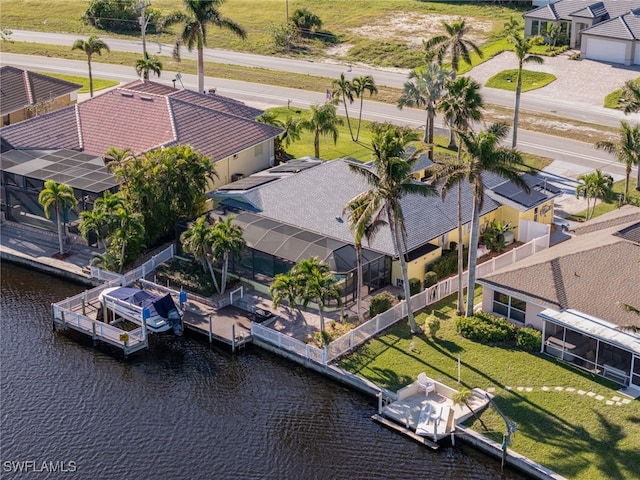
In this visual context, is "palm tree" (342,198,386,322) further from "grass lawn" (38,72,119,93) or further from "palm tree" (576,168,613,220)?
"grass lawn" (38,72,119,93)

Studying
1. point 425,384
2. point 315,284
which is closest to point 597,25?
point 315,284

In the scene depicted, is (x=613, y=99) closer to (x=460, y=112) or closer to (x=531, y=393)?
(x=460, y=112)

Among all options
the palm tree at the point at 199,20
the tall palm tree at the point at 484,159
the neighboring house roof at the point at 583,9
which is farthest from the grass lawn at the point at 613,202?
the neighboring house roof at the point at 583,9

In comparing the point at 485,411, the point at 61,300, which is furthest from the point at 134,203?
the point at 485,411

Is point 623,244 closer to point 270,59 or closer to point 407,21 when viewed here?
point 270,59

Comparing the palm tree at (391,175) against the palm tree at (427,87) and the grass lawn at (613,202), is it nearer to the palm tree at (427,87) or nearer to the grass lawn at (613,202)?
the grass lawn at (613,202)
